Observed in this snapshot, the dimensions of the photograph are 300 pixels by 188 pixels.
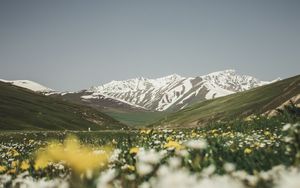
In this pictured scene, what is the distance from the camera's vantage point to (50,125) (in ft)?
339

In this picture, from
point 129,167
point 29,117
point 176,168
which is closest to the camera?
point 176,168

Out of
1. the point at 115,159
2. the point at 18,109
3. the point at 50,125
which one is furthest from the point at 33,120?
the point at 115,159

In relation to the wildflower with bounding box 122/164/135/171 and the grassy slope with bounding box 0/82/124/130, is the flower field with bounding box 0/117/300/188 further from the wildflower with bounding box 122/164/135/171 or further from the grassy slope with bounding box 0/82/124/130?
the grassy slope with bounding box 0/82/124/130

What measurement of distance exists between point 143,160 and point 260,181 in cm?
196

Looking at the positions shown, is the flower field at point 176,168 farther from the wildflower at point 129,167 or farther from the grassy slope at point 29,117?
the grassy slope at point 29,117

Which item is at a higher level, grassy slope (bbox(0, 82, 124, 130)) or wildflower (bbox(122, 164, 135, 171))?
grassy slope (bbox(0, 82, 124, 130))

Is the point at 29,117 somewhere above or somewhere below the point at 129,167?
above

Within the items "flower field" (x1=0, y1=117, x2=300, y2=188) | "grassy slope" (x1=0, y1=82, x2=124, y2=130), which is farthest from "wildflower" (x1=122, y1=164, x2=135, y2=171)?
"grassy slope" (x1=0, y1=82, x2=124, y2=130)

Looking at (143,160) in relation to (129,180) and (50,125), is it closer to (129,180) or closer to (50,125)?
(129,180)

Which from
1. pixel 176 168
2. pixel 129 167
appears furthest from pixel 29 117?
pixel 176 168

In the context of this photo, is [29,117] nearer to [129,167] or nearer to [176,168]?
[129,167]

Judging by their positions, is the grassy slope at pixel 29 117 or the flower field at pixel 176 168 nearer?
the flower field at pixel 176 168

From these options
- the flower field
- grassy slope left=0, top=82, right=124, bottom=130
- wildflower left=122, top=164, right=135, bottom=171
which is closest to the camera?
the flower field

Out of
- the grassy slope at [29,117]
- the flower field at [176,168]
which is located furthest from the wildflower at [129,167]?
the grassy slope at [29,117]
